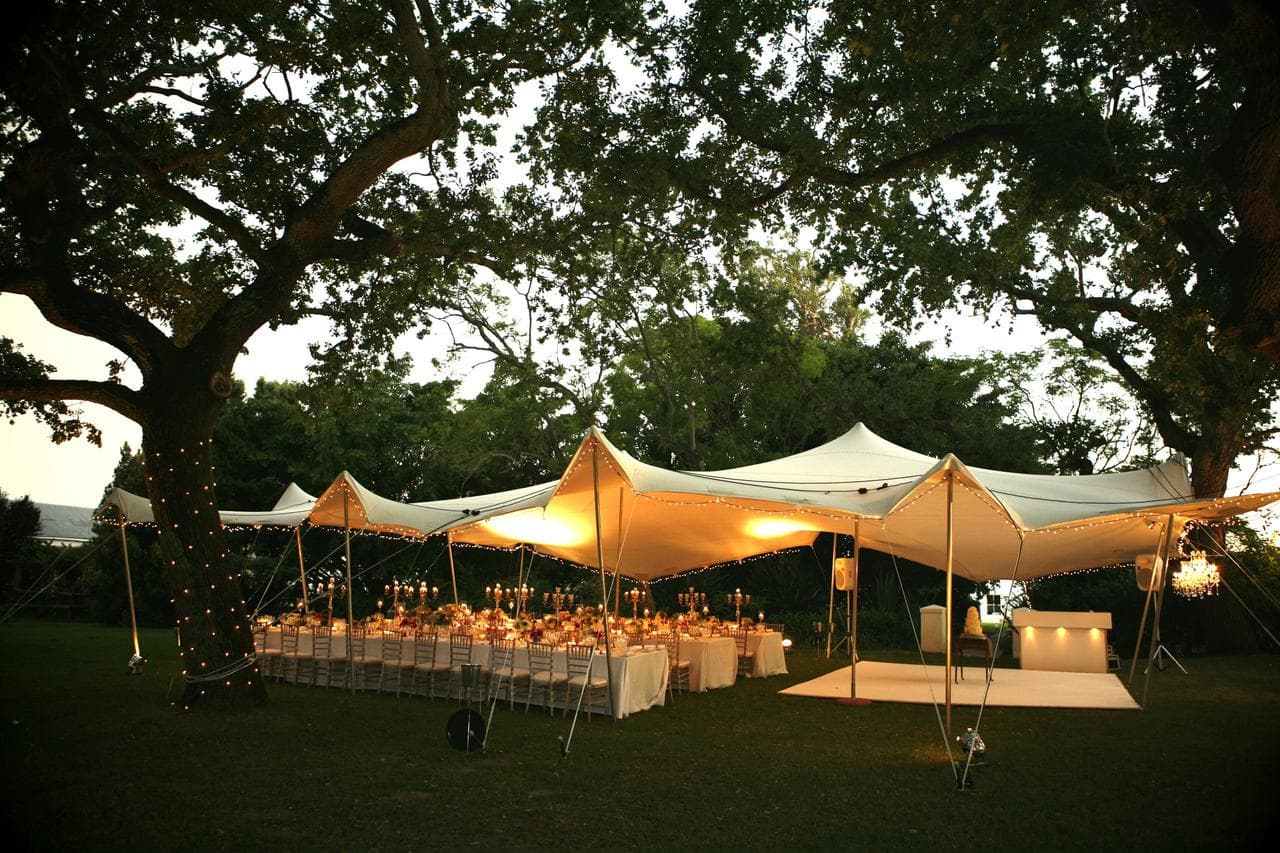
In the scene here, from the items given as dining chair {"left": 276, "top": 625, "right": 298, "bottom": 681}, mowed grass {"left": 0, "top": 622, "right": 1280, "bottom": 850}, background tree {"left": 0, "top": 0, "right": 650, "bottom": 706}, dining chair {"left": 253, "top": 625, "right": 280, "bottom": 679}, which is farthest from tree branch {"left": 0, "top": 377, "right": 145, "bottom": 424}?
dining chair {"left": 253, "top": 625, "right": 280, "bottom": 679}

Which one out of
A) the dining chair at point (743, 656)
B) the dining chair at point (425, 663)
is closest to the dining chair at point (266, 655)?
the dining chair at point (425, 663)

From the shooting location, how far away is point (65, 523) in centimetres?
3838

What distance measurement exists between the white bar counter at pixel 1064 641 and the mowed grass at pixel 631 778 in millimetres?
3868

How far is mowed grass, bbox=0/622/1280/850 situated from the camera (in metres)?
4.95

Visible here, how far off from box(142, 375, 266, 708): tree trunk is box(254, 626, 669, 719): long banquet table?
2.21 metres

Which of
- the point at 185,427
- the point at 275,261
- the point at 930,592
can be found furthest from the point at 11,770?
the point at 930,592

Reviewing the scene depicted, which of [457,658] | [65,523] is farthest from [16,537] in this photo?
[457,658]

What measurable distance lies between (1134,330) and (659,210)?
8958 millimetres

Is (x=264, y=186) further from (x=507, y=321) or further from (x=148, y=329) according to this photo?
(x=507, y=321)

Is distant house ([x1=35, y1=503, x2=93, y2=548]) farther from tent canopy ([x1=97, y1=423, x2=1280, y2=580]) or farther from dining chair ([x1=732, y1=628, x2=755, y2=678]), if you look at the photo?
dining chair ([x1=732, y1=628, x2=755, y2=678])

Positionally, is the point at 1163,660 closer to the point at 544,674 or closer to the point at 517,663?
the point at 544,674

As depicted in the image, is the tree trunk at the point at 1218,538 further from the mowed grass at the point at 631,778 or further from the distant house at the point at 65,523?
the distant house at the point at 65,523

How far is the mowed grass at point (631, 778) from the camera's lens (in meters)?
4.95

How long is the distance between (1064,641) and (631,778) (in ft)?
34.2
